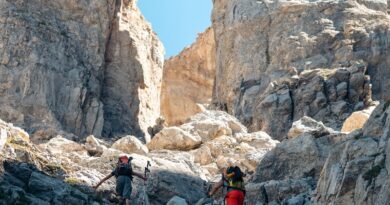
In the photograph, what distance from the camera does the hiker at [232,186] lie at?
18.3 m

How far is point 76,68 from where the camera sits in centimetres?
5869

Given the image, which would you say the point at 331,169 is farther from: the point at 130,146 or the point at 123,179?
the point at 130,146

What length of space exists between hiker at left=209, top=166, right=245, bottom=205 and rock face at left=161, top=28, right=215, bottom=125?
222 feet

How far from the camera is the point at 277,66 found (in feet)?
204

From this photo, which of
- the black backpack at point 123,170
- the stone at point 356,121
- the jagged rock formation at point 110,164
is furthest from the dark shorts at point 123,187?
the stone at point 356,121

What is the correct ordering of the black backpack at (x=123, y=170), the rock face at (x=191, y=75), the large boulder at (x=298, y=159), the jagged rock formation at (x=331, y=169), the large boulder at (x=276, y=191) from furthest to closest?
the rock face at (x=191, y=75), the large boulder at (x=298, y=159), the large boulder at (x=276, y=191), the black backpack at (x=123, y=170), the jagged rock formation at (x=331, y=169)

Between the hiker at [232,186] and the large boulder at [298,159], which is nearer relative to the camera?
the hiker at [232,186]

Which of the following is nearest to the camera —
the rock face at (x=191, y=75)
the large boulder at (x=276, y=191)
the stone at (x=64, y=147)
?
the large boulder at (x=276, y=191)

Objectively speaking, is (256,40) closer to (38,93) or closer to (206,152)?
(38,93)

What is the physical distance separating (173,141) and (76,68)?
19655 millimetres

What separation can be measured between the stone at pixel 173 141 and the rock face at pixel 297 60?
12283mm

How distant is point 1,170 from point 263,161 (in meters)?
12.6

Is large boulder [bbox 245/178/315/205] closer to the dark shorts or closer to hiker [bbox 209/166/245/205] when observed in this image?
the dark shorts

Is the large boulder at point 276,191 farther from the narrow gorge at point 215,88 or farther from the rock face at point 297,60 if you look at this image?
the rock face at point 297,60
